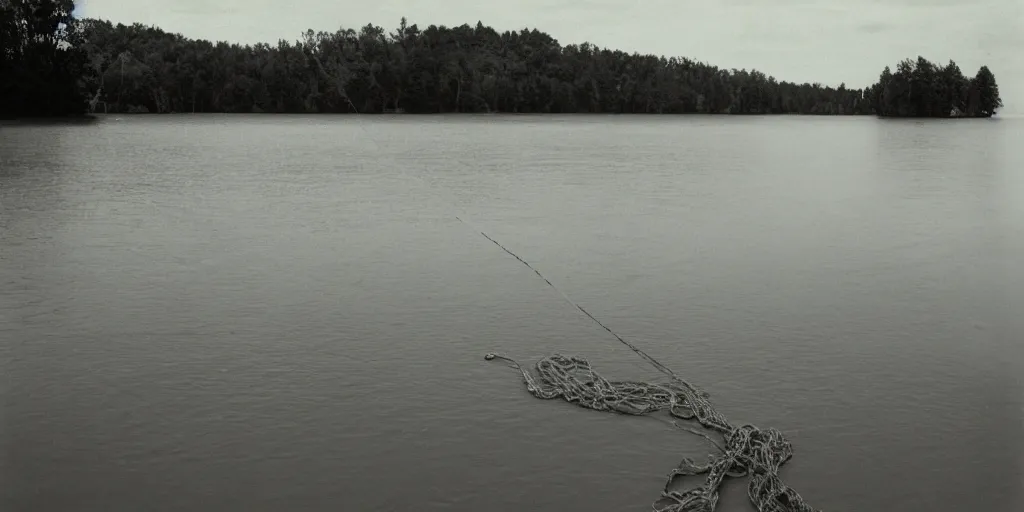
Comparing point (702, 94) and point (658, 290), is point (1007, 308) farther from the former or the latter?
point (702, 94)

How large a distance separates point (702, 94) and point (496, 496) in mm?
134178

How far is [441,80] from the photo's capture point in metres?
110

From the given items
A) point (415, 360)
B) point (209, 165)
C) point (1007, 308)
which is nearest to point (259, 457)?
point (415, 360)

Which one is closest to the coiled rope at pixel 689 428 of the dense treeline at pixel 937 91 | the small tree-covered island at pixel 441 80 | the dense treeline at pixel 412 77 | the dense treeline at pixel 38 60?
the dense treeline at pixel 38 60

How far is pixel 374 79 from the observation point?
4151 inches

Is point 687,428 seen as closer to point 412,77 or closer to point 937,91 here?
point 412,77

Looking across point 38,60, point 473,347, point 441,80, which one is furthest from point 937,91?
point 473,347

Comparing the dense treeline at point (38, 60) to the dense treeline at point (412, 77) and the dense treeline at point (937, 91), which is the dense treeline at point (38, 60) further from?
the dense treeline at point (937, 91)

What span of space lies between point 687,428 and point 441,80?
10685 centimetres

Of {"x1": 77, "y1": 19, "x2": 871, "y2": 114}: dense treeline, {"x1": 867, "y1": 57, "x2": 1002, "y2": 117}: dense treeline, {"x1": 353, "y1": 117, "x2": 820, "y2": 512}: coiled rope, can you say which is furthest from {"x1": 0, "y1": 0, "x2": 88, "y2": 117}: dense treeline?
{"x1": 867, "y1": 57, "x2": 1002, "y2": 117}: dense treeline

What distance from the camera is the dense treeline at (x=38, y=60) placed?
5941 cm

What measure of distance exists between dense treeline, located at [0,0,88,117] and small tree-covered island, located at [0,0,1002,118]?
229 centimetres

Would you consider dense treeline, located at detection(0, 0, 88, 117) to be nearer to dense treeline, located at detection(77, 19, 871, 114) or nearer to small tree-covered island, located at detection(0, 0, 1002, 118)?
small tree-covered island, located at detection(0, 0, 1002, 118)

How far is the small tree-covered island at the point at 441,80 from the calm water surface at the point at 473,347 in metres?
60.9
